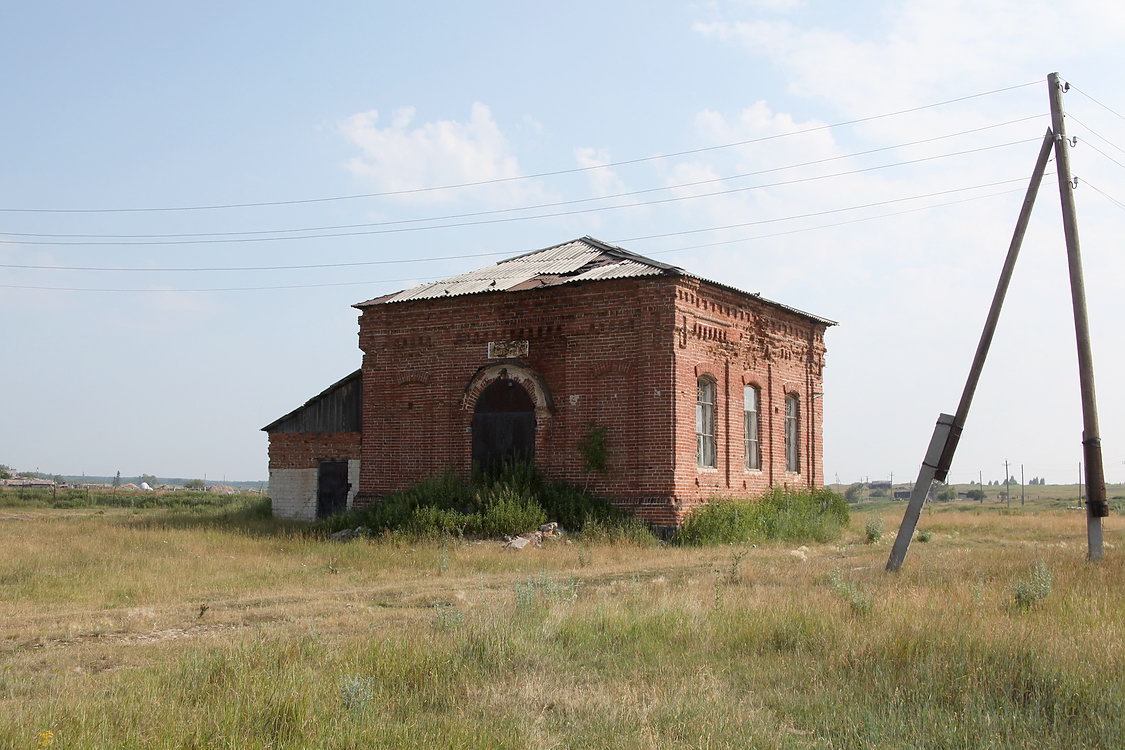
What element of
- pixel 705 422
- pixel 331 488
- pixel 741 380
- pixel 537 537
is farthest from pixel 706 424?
pixel 331 488

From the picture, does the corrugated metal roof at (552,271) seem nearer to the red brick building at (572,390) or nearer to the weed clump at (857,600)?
the red brick building at (572,390)

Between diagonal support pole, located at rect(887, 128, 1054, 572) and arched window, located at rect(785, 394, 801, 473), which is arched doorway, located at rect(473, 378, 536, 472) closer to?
arched window, located at rect(785, 394, 801, 473)

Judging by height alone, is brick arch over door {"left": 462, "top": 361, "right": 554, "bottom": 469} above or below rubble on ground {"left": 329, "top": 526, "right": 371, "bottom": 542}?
above

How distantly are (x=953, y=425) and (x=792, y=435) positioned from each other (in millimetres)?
11059

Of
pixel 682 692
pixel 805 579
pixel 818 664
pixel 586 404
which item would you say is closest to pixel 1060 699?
pixel 818 664

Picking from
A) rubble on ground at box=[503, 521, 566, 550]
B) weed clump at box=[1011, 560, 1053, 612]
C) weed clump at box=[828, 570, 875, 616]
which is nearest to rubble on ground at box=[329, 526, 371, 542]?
rubble on ground at box=[503, 521, 566, 550]

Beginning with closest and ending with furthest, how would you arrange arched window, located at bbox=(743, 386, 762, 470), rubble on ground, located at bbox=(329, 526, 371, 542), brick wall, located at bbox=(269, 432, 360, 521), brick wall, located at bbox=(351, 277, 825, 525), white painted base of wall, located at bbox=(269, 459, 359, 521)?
1. brick wall, located at bbox=(351, 277, 825, 525)
2. rubble on ground, located at bbox=(329, 526, 371, 542)
3. arched window, located at bbox=(743, 386, 762, 470)
4. brick wall, located at bbox=(269, 432, 360, 521)
5. white painted base of wall, located at bbox=(269, 459, 359, 521)

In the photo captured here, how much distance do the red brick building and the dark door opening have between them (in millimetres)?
48

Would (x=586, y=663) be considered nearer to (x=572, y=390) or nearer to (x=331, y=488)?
(x=572, y=390)

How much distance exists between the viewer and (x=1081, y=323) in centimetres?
1408

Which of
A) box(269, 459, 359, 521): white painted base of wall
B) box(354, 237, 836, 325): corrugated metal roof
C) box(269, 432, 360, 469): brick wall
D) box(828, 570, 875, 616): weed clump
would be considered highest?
box(354, 237, 836, 325): corrugated metal roof

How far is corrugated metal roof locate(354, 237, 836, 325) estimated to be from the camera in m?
19.9

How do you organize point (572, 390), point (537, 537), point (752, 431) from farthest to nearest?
point (752, 431) < point (572, 390) < point (537, 537)

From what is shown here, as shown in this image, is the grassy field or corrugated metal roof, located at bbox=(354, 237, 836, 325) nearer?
the grassy field
